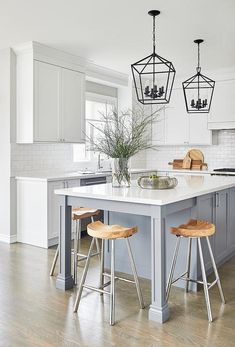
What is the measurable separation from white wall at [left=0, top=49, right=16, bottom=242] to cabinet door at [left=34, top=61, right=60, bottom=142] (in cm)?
38

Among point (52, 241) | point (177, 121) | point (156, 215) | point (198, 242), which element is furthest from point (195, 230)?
point (177, 121)

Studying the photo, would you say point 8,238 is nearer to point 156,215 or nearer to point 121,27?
point 156,215

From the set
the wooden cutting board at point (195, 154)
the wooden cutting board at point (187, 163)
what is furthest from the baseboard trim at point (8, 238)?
the wooden cutting board at point (195, 154)

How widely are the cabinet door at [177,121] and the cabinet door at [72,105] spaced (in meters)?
2.01

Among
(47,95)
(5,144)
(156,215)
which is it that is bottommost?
(156,215)

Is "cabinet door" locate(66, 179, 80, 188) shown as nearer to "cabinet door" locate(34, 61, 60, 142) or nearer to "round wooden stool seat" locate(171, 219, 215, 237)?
"cabinet door" locate(34, 61, 60, 142)

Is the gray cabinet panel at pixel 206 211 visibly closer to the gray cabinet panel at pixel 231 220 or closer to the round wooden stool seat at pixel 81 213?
the gray cabinet panel at pixel 231 220

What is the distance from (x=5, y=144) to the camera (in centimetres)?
504

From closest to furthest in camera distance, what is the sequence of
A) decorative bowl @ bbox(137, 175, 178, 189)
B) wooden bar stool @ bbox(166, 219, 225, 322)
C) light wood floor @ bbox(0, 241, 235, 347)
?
light wood floor @ bbox(0, 241, 235, 347), wooden bar stool @ bbox(166, 219, 225, 322), decorative bowl @ bbox(137, 175, 178, 189)

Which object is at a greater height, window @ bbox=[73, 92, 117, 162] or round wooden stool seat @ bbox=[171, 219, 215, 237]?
window @ bbox=[73, 92, 117, 162]

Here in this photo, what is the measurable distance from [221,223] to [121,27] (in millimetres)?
2537

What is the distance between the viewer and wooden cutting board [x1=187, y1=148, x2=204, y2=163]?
22.4 ft

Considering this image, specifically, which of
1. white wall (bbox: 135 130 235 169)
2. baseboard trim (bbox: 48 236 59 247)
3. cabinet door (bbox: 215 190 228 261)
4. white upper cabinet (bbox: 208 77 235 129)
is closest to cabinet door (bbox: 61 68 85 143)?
baseboard trim (bbox: 48 236 59 247)

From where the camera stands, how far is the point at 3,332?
99.7 inches
